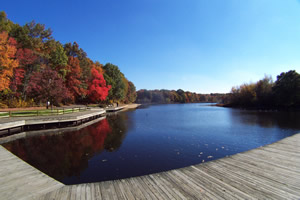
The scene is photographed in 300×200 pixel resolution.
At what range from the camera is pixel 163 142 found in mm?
12234

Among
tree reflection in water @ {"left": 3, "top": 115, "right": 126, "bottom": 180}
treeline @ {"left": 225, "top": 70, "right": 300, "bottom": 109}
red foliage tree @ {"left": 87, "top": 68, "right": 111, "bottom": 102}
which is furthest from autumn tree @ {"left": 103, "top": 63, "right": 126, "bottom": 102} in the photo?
treeline @ {"left": 225, "top": 70, "right": 300, "bottom": 109}

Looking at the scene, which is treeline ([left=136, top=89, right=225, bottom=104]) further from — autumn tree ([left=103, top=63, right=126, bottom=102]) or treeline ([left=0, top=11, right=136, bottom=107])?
treeline ([left=0, top=11, right=136, bottom=107])

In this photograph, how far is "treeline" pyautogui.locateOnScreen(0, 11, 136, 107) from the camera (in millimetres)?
21938

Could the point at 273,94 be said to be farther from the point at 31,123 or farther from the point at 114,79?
the point at 31,123

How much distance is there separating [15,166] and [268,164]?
9965mm

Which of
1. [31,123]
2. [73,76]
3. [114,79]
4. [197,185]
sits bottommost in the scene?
[31,123]

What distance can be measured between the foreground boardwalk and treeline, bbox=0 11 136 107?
2123 centimetres

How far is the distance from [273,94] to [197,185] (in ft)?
205

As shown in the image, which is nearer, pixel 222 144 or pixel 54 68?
pixel 222 144

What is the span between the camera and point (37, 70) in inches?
1117

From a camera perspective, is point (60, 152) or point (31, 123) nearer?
point (60, 152)

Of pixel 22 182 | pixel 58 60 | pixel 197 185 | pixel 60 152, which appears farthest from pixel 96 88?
pixel 197 185

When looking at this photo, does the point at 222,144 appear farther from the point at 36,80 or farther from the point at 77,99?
the point at 77,99

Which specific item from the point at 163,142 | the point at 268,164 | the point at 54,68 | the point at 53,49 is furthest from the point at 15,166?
the point at 53,49
